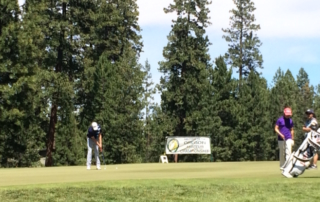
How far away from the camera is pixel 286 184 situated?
12938 millimetres

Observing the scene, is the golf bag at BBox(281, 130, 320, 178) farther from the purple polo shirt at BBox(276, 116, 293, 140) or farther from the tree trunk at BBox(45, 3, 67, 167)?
the tree trunk at BBox(45, 3, 67, 167)

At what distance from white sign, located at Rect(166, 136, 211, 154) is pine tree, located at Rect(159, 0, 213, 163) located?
16991mm

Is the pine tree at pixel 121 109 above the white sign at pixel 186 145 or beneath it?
above

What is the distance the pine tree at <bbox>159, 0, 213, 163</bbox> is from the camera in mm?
61844

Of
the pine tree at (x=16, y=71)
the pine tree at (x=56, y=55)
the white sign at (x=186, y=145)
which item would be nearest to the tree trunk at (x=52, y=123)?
the pine tree at (x=56, y=55)

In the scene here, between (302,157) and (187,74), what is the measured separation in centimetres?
4838

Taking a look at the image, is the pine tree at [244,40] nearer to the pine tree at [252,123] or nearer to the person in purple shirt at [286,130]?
the pine tree at [252,123]

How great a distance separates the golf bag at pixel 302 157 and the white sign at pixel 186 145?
27.6 meters

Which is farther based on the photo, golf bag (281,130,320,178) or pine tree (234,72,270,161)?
pine tree (234,72,270,161)

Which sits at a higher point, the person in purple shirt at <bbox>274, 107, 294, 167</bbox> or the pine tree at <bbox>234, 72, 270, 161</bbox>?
the pine tree at <bbox>234, 72, 270, 161</bbox>

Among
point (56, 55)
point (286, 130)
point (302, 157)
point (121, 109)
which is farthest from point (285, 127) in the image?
point (121, 109)

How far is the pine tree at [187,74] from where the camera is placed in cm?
6184

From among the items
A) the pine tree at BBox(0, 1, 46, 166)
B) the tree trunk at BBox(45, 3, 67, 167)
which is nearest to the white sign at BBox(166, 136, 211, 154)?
the pine tree at BBox(0, 1, 46, 166)

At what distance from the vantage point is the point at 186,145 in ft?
141
